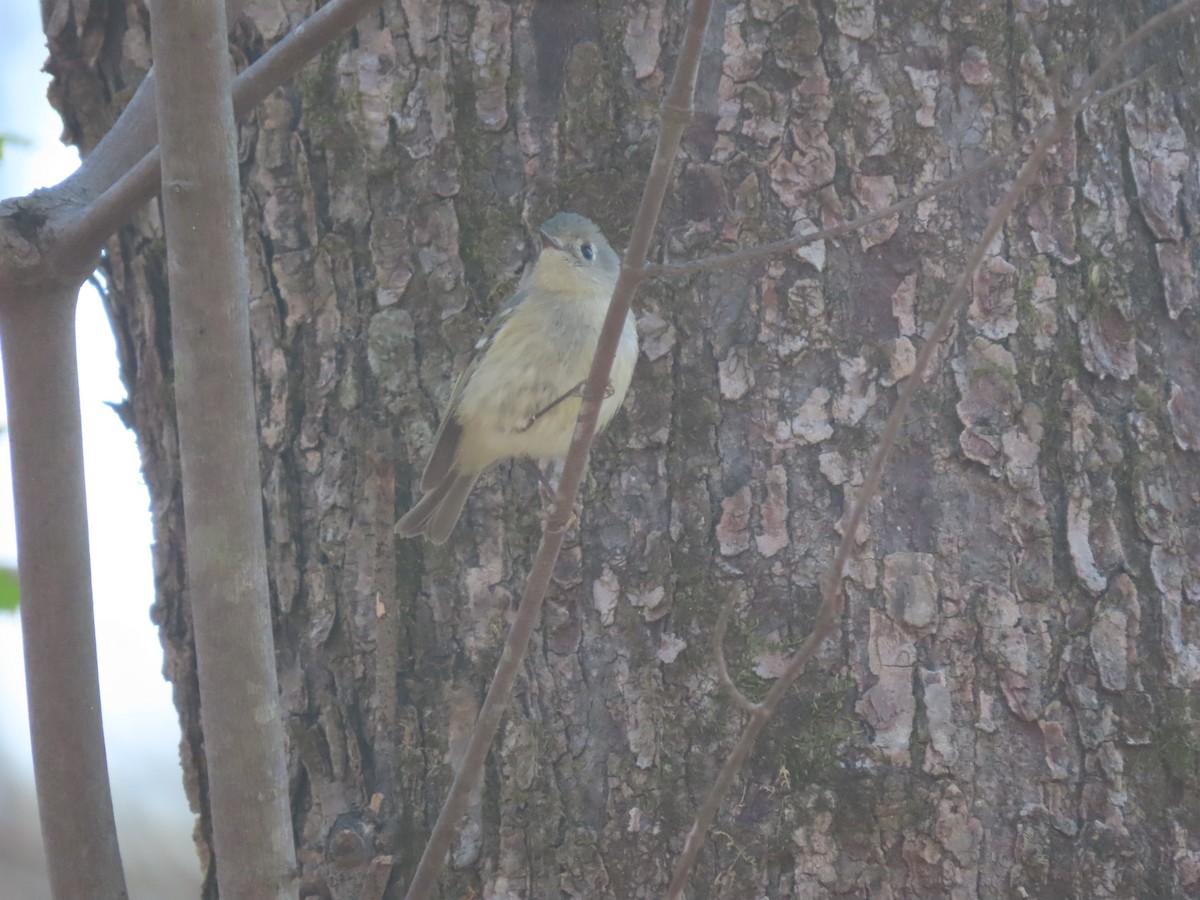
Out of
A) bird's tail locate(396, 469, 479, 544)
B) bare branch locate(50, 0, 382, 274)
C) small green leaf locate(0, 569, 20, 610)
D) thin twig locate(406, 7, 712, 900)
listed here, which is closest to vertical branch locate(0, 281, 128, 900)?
bare branch locate(50, 0, 382, 274)

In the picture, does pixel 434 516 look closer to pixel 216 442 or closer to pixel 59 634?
pixel 59 634

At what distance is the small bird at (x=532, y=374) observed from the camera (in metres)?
2.69

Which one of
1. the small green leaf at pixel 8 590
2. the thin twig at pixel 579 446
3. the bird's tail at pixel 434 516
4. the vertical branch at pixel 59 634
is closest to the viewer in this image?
the thin twig at pixel 579 446

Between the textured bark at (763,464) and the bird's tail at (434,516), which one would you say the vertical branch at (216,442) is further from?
the bird's tail at (434,516)

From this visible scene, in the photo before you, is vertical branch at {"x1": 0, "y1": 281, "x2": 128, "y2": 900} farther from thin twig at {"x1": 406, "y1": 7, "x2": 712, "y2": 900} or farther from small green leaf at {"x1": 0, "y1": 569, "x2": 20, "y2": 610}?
small green leaf at {"x1": 0, "y1": 569, "x2": 20, "y2": 610}

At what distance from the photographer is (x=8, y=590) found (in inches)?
120

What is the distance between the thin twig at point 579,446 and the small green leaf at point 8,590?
65.9 inches

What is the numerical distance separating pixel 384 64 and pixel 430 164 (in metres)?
0.26

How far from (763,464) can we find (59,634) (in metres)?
1.38

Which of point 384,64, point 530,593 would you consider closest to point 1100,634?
point 530,593

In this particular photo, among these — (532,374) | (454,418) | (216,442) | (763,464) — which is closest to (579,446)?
(216,442)

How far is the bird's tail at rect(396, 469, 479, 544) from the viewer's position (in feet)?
8.75

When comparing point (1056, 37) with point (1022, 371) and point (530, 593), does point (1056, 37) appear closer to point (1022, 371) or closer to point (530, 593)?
point (1022, 371)

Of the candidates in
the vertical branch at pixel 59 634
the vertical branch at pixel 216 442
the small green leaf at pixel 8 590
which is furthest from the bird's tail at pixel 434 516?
the small green leaf at pixel 8 590
